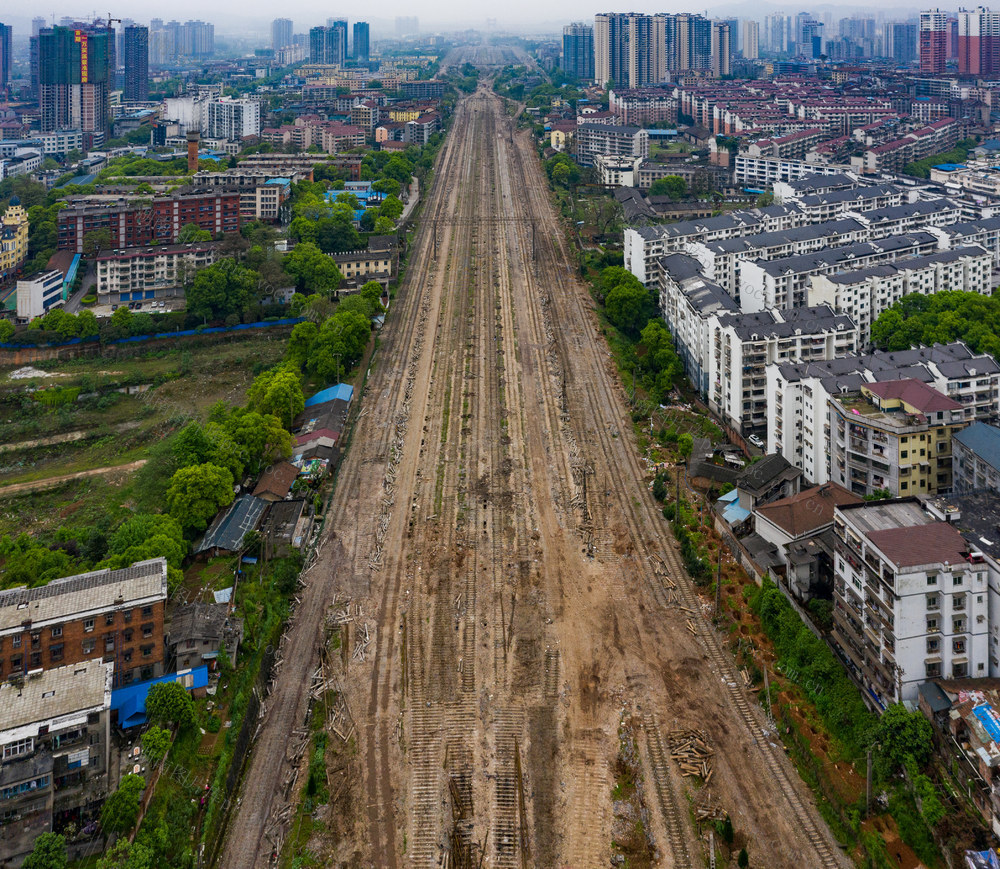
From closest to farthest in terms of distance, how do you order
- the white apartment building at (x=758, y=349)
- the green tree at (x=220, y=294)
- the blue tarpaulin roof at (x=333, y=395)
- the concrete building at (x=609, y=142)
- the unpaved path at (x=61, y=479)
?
the unpaved path at (x=61, y=479), the white apartment building at (x=758, y=349), the blue tarpaulin roof at (x=333, y=395), the green tree at (x=220, y=294), the concrete building at (x=609, y=142)

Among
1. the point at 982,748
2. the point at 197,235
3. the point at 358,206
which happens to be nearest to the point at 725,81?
the point at 358,206

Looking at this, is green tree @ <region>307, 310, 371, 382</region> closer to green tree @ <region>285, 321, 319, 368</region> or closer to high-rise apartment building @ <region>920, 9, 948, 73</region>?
green tree @ <region>285, 321, 319, 368</region>

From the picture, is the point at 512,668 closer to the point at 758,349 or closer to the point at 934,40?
the point at 758,349

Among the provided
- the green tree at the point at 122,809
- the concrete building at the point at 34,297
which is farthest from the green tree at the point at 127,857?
the concrete building at the point at 34,297

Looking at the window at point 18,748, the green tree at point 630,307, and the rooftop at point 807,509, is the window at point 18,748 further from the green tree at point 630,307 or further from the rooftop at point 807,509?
the green tree at point 630,307

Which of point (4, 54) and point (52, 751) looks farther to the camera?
point (4, 54)

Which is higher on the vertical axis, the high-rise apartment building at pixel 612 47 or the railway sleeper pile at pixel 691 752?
the high-rise apartment building at pixel 612 47

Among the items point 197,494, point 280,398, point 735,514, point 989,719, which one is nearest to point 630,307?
point 280,398
